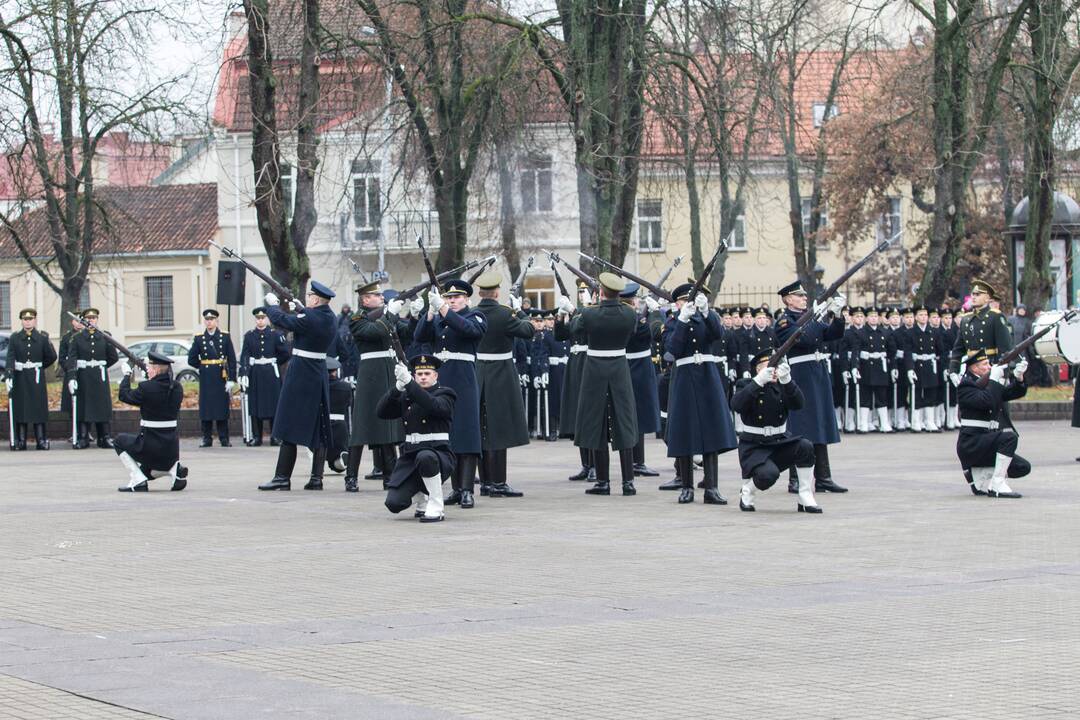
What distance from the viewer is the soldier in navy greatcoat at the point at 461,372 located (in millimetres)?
15156

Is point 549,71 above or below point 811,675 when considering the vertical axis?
above

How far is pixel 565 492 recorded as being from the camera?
1686 centimetres

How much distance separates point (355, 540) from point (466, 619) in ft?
12.1

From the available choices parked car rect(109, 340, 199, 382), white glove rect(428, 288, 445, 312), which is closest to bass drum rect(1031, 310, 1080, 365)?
white glove rect(428, 288, 445, 312)

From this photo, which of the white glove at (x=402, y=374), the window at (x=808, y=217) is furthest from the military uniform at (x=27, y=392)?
the window at (x=808, y=217)

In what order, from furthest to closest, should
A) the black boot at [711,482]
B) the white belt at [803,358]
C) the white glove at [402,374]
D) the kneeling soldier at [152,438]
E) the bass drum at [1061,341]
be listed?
the bass drum at [1061,341] → the kneeling soldier at [152,438] → the white belt at [803,358] → the black boot at [711,482] → the white glove at [402,374]

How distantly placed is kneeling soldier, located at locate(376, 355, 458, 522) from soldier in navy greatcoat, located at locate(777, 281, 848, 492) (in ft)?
12.2

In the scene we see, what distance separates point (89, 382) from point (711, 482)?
12.3 m

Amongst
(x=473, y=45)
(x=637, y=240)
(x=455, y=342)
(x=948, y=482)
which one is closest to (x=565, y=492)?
(x=455, y=342)

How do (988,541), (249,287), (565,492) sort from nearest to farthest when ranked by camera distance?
(988,541) → (565,492) → (249,287)

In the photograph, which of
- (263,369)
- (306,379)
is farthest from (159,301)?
(306,379)

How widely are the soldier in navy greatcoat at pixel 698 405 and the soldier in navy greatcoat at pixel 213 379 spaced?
1095 cm

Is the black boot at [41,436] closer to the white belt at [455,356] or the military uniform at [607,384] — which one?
the military uniform at [607,384]

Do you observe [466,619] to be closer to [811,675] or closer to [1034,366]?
[811,675]
